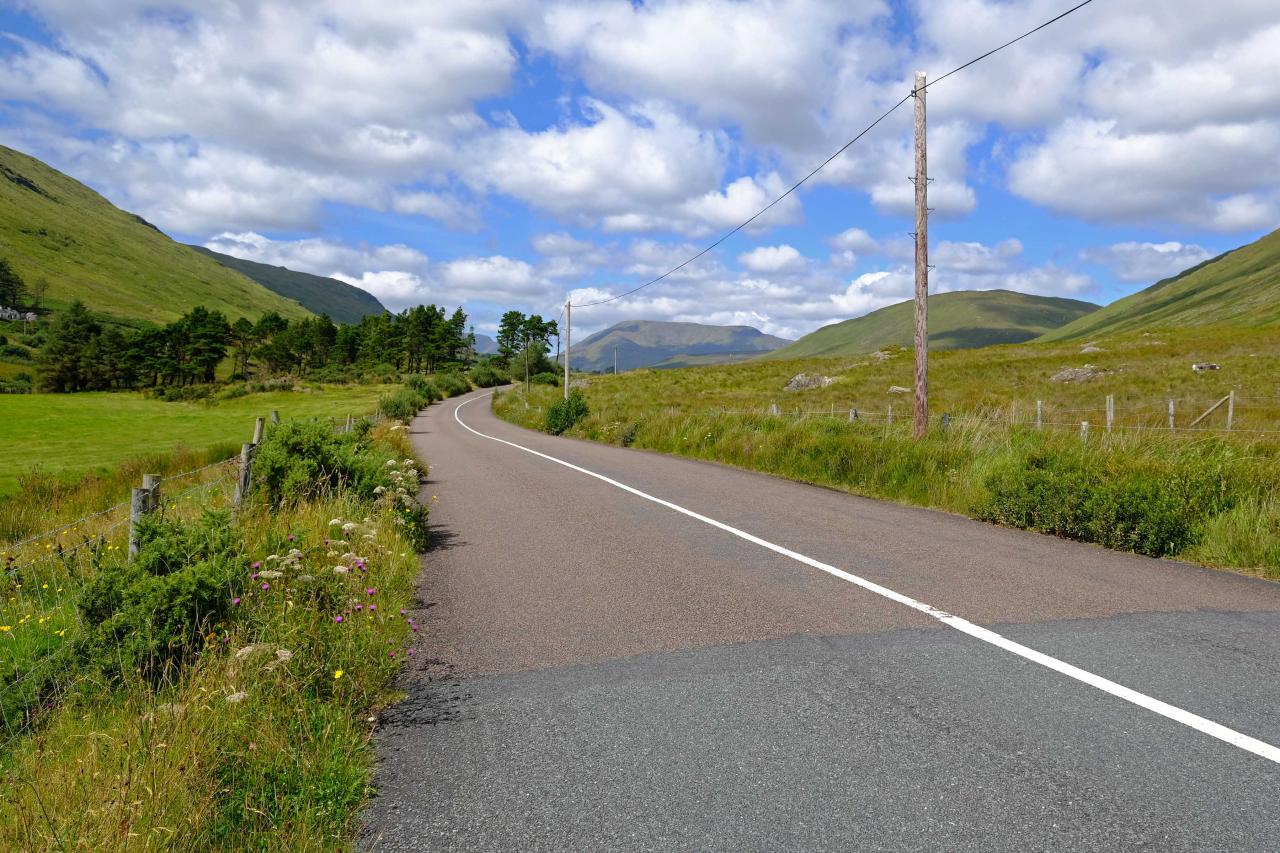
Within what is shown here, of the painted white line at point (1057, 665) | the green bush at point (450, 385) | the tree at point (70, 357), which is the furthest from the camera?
the green bush at point (450, 385)

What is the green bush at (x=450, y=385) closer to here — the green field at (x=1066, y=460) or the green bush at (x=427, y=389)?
the green bush at (x=427, y=389)

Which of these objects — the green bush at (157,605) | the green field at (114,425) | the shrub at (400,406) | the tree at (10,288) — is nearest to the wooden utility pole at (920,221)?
the green bush at (157,605)

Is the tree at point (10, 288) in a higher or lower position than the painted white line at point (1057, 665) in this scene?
higher

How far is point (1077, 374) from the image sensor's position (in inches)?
1762

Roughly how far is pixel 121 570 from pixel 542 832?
A: 11.5 feet

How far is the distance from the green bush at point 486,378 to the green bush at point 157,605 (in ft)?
345

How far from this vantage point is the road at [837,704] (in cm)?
277

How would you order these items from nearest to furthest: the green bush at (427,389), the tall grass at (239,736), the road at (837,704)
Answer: the tall grass at (239,736) → the road at (837,704) → the green bush at (427,389)

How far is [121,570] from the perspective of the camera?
4.62m

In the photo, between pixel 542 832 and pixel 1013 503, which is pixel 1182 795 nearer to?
pixel 542 832

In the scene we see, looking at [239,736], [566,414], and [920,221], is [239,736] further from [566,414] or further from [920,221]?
[566,414]

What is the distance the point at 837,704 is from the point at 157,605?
13.0ft

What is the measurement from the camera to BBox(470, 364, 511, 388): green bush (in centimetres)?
10944

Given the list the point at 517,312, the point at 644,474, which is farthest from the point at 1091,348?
the point at 517,312
